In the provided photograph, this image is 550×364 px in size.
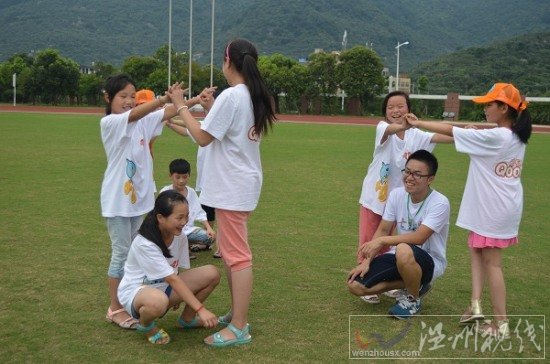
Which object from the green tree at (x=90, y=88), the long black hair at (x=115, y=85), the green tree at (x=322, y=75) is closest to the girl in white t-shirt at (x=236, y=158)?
the long black hair at (x=115, y=85)

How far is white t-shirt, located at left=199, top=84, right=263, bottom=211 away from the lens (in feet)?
12.6

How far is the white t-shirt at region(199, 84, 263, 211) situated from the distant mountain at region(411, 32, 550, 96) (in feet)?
222

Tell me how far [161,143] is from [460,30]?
402ft

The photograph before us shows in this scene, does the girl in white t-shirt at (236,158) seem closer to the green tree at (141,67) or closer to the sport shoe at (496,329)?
the sport shoe at (496,329)

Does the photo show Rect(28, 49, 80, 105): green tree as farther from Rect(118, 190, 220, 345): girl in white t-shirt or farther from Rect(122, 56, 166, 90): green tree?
Rect(118, 190, 220, 345): girl in white t-shirt

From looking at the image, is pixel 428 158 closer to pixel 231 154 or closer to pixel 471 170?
pixel 471 170

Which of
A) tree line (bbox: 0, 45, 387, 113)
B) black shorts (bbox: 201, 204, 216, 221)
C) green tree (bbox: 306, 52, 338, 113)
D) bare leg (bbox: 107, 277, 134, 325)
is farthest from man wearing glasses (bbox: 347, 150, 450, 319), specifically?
green tree (bbox: 306, 52, 338, 113)

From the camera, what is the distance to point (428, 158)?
456 centimetres

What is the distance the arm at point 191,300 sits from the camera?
3.71 m

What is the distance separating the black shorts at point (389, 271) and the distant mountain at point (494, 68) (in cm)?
6684

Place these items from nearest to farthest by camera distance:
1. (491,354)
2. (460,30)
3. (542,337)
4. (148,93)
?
1. (491,354)
2. (542,337)
3. (148,93)
4. (460,30)

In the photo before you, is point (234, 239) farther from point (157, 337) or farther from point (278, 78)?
point (278, 78)

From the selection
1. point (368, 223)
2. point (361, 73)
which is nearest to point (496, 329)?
point (368, 223)

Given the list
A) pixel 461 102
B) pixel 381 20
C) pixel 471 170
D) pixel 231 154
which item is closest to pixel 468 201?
pixel 471 170
